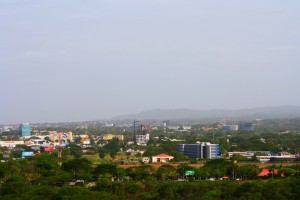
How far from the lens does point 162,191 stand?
1847cm

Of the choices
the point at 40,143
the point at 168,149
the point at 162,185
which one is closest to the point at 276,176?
the point at 162,185

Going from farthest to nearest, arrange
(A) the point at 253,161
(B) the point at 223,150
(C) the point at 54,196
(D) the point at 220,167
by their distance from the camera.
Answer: (B) the point at 223,150 → (A) the point at 253,161 → (D) the point at 220,167 → (C) the point at 54,196

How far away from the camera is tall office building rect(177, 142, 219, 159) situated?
37312 millimetres

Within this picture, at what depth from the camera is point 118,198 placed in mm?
17781

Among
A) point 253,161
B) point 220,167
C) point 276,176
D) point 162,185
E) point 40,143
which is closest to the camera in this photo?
point 162,185

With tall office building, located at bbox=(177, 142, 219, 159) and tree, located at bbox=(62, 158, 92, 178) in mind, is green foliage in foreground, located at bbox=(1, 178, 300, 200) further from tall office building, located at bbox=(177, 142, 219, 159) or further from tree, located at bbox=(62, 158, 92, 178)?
tall office building, located at bbox=(177, 142, 219, 159)

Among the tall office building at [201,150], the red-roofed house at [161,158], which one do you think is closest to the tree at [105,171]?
the red-roofed house at [161,158]

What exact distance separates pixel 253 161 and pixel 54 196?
17560 millimetres

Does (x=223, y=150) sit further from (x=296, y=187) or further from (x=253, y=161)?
(x=296, y=187)

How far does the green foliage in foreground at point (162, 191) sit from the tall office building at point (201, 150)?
1737 cm

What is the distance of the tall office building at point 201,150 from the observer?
37.3 meters

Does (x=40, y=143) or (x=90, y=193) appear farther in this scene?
(x=40, y=143)

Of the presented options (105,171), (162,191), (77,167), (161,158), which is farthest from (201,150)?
(162,191)

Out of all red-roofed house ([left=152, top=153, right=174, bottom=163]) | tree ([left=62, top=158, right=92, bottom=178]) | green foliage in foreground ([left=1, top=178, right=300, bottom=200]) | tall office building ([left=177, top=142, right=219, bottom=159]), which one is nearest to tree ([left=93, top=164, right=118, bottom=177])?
tree ([left=62, top=158, right=92, bottom=178])
